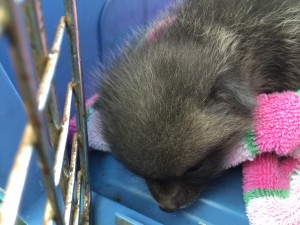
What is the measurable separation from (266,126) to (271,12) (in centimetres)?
42

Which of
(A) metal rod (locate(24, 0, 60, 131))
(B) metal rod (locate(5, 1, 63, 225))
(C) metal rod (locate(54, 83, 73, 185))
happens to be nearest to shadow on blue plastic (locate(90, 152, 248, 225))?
(C) metal rod (locate(54, 83, 73, 185))

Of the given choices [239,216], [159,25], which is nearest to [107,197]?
[239,216]

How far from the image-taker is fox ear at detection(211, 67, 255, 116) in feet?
3.21

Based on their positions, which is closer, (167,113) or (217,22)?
(167,113)

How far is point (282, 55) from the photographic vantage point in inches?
50.1

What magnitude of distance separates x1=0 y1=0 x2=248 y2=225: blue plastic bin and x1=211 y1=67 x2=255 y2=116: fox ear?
21 centimetres

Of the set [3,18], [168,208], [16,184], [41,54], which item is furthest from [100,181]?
[3,18]

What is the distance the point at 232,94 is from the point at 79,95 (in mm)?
336

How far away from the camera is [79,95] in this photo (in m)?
0.93

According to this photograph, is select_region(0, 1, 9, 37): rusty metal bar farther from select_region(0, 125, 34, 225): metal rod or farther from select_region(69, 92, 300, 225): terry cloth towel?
select_region(69, 92, 300, 225): terry cloth towel

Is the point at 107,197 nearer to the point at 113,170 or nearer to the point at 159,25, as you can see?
the point at 113,170

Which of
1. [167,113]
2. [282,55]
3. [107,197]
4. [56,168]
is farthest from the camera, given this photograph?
[282,55]

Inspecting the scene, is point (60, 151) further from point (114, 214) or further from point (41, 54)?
point (114, 214)

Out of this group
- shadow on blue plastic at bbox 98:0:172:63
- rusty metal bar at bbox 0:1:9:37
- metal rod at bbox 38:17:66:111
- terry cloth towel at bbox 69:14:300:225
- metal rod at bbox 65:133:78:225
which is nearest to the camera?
rusty metal bar at bbox 0:1:9:37
